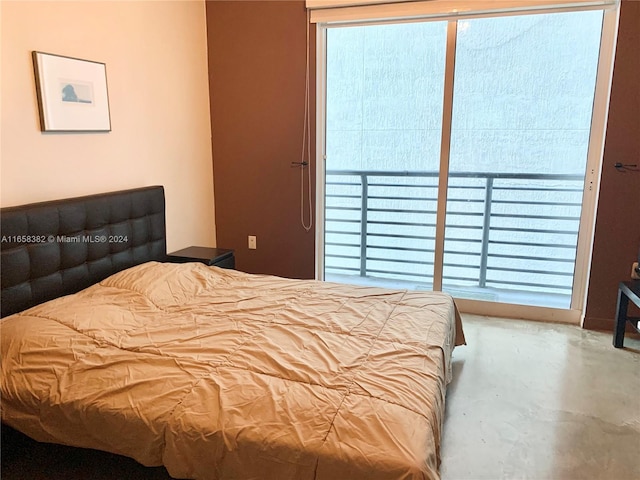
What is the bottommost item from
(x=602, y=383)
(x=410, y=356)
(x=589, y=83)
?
(x=602, y=383)

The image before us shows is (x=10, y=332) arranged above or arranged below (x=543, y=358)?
above

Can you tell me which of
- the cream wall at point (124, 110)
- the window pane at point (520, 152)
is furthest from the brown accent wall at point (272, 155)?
the window pane at point (520, 152)

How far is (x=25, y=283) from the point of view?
229cm

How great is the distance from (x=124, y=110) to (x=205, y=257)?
111cm

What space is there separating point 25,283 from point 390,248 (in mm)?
2672

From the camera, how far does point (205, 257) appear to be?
3.37m

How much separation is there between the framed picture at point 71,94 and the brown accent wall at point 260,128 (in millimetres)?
1250

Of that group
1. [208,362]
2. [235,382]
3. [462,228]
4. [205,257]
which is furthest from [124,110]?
[462,228]

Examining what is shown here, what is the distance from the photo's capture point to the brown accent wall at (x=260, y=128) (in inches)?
147

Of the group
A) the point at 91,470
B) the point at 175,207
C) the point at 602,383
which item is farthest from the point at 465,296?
the point at 91,470

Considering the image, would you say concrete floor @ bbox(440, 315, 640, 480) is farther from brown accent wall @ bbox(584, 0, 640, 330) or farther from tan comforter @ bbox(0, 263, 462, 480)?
tan comforter @ bbox(0, 263, 462, 480)

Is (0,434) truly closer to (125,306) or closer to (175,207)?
(125,306)

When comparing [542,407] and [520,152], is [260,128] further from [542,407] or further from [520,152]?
[542,407]

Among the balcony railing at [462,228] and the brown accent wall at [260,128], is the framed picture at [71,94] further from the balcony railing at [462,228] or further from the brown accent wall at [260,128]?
the balcony railing at [462,228]
